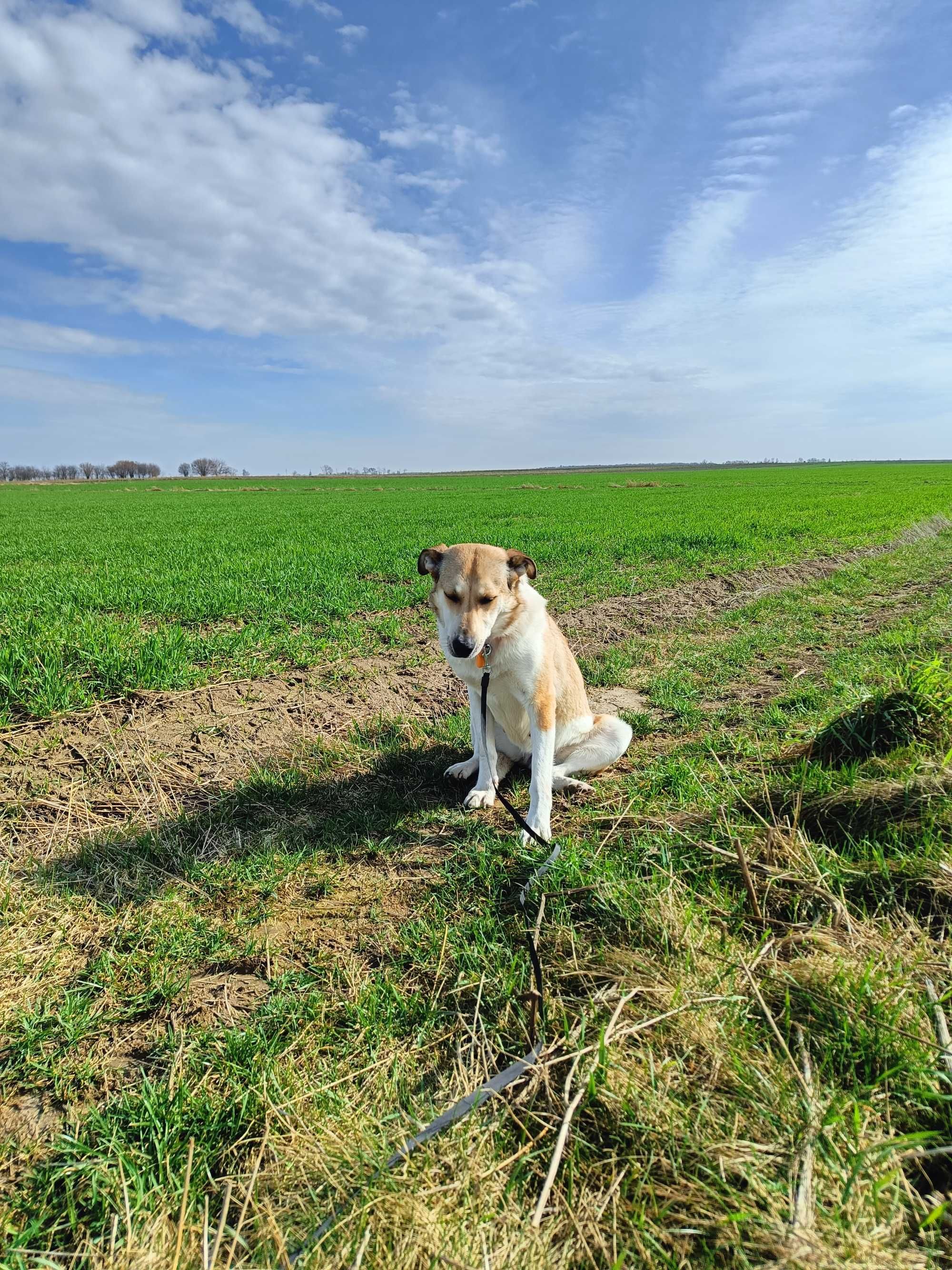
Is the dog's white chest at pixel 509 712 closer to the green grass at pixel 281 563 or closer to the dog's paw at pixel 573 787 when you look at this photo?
the dog's paw at pixel 573 787

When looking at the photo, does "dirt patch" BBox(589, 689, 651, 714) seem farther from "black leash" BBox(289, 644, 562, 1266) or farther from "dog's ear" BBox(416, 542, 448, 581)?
"black leash" BBox(289, 644, 562, 1266)

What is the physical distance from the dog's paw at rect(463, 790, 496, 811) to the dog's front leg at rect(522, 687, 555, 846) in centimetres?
36

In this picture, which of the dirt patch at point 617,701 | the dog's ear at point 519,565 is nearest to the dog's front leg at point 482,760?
the dog's ear at point 519,565

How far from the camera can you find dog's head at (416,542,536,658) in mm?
3785

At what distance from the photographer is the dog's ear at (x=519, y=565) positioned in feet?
13.7

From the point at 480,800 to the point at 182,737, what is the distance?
273 centimetres

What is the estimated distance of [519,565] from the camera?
4215 millimetres

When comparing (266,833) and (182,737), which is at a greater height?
(182,737)

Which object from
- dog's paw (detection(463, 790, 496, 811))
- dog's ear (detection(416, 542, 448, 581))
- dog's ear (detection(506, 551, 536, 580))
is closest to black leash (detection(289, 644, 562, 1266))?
dog's paw (detection(463, 790, 496, 811))

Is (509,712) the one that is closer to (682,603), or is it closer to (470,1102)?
(470,1102)

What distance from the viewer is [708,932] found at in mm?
2576

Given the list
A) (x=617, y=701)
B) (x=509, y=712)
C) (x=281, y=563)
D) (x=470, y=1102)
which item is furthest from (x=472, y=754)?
(x=281, y=563)

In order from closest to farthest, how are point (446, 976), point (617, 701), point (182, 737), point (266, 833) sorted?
point (446, 976) < point (266, 833) < point (182, 737) < point (617, 701)

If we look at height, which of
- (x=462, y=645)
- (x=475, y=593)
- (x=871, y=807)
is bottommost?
(x=871, y=807)
